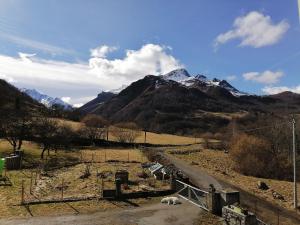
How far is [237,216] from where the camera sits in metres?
23.4

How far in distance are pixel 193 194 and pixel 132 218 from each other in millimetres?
6299

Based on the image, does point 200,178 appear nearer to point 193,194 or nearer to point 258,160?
point 193,194

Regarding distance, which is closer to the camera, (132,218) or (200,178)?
(132,218)

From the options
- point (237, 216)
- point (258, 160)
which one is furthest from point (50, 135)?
point (237, 216)

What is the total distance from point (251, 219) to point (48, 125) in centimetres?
4852

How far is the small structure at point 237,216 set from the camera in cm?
2262

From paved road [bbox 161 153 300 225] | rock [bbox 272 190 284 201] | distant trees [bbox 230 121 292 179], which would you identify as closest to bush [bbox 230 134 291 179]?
distant trees [bbox 230 121 292 179]

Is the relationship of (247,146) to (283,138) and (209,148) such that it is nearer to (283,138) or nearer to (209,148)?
(283,138)

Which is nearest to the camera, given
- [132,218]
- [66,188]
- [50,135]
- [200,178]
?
[132,218]

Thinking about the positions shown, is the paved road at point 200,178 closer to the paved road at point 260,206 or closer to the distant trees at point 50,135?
the paved road at point 260,206

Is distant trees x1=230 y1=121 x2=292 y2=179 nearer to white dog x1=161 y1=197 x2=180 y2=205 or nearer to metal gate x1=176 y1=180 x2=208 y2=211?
metal gate x1=176 y1=180 x2=208 y2=211

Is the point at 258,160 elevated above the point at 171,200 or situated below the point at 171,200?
above

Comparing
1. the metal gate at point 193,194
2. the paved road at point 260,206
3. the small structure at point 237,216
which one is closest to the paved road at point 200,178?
the paved road at point 260,206

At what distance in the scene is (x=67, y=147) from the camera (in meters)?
71.7
